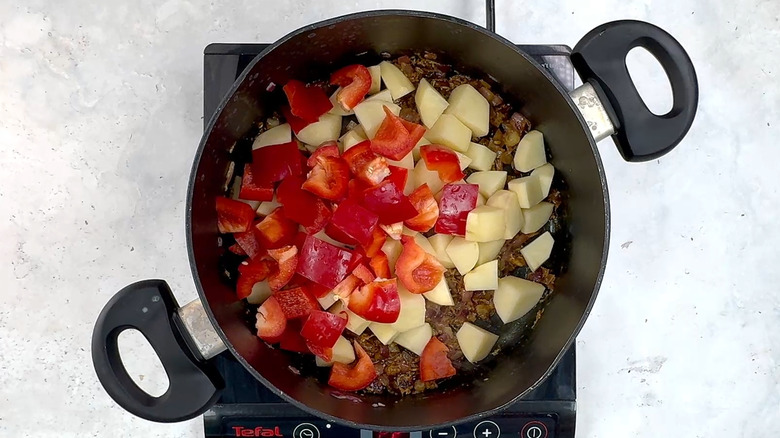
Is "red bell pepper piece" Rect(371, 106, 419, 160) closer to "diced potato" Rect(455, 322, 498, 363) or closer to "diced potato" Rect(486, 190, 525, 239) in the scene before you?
"diced potato" Rect(486, 190, 525, 239)

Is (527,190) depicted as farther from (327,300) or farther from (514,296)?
(327,300)

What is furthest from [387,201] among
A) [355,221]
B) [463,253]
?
[463,253]

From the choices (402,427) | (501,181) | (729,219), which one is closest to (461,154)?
(501,181)

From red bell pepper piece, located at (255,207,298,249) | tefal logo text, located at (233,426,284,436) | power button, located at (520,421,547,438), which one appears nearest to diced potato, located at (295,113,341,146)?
red bell pepper piece, located at (255,207,298,249)

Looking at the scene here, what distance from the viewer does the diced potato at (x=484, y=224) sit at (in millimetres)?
1109

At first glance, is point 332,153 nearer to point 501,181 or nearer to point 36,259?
point 501,181

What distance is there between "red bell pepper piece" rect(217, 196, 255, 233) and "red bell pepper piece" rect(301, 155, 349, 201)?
11 cm

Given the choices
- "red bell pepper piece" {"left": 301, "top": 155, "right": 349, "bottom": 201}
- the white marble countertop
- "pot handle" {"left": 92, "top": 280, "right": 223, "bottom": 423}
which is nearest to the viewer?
"pot handle" {"left": 92, "top": 280, "right": 223, "bottom": 423}

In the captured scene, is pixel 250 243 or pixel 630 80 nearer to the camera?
pixel 630 80

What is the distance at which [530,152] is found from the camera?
117 cm

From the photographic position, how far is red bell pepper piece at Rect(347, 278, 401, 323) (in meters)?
1.09

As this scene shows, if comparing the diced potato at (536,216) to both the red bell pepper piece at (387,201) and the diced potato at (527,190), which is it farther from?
the red bell pepper piece at (387,201)

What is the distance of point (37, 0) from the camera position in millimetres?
1256

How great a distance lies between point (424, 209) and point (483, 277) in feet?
0.51
